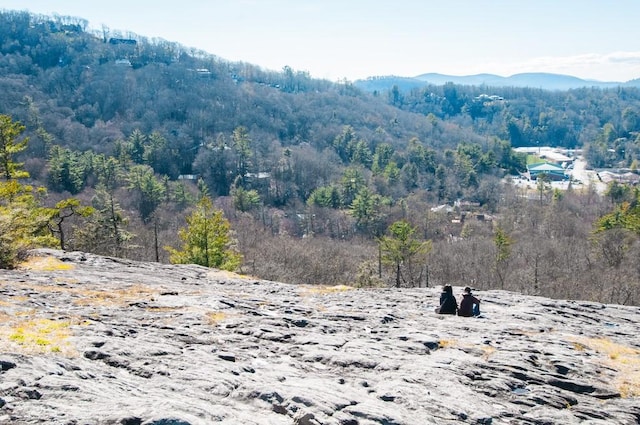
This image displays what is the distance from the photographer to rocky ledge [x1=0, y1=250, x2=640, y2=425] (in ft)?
27.1

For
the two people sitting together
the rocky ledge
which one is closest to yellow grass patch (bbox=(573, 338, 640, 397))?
the rocky ledge

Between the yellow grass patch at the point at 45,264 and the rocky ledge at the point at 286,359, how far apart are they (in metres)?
0.38

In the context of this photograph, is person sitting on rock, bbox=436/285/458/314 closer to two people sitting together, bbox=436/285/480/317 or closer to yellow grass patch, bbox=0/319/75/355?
two people sitting together, bbox=436/285/480/317

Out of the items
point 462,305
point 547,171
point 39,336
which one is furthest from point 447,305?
point 547,171

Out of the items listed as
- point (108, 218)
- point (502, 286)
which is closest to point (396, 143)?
point (502, 286)

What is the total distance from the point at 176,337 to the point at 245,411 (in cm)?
429

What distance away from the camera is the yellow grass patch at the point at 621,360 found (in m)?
11.1

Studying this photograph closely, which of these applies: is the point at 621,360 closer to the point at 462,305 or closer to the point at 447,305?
the point at 462,305

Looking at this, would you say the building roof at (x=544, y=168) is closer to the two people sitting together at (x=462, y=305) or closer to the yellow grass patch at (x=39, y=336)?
the two people sitting together at (x=462, y=305)

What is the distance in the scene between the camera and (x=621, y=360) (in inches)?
512

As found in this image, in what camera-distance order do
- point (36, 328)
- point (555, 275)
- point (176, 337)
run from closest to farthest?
1. point (36, 328)
2. point (176, 337)
3. point (555, 275)

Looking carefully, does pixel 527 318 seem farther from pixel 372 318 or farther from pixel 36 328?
pixel 36 328

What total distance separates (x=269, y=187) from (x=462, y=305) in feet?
311

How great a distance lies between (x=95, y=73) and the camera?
166m
